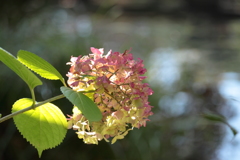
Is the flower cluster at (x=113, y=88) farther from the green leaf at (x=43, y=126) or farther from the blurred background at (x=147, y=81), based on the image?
the blurred background at (x=147, y=81)

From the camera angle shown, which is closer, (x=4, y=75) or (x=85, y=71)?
(x=85, y=71)

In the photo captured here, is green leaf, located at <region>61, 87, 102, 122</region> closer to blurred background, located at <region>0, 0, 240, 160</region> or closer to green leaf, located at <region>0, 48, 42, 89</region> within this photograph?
green leaf, located at <region>0, 48, 42, 89</region>

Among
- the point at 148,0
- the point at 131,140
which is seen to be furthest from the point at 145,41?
the point at 148,0

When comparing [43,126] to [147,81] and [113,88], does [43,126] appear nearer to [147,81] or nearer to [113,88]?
[113,88]

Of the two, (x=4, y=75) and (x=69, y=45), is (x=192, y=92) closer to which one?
(x=69, y=45)

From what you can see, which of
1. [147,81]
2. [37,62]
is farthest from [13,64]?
A: [147,81]

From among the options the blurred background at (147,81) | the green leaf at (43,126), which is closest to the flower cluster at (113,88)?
the green leaf at (43,126)

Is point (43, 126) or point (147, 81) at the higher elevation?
point (43, 126)
